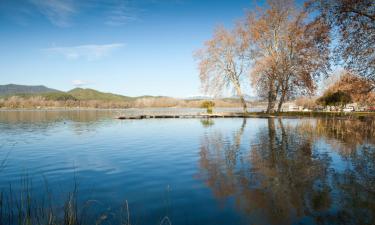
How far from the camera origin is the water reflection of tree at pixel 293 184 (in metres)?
6.03

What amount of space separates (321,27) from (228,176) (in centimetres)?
1574

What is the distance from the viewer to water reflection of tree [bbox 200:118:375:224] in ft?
19.8

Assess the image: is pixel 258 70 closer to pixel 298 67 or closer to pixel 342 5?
pixel 298 67

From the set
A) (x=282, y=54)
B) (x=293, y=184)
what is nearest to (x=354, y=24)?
(x=293, y=184)

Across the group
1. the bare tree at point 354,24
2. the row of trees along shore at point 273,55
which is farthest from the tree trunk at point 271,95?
the bare tree at point 354,24

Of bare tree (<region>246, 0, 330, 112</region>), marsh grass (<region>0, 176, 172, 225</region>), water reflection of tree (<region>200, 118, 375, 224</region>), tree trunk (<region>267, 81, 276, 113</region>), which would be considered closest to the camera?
marsh grass (<region>0, 176, 172, 225</region>)

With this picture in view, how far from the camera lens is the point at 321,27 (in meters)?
18.6

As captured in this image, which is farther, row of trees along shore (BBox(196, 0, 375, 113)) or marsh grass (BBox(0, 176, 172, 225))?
row of trees along shore (BBox(196, 0, 375, 113))

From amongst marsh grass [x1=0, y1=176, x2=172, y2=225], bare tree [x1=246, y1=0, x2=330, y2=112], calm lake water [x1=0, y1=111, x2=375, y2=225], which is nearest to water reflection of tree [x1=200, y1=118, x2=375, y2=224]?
calm lake water [x1=0, y1=111, x2=375, y2=225]

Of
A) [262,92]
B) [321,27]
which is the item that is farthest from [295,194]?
[262,92]

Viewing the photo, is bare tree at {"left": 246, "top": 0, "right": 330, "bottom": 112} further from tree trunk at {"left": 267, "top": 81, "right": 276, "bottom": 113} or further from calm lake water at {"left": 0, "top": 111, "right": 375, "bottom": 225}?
calm lake water at {"left": 0, "top": 111, "right": 375, "bottom": 225}

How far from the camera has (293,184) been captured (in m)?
8.20

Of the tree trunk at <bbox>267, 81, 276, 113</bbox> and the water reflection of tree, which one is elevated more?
the tree trunk at <bbox>267, 81, 276, 113</bbox>

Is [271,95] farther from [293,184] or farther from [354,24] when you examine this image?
[293,184]
